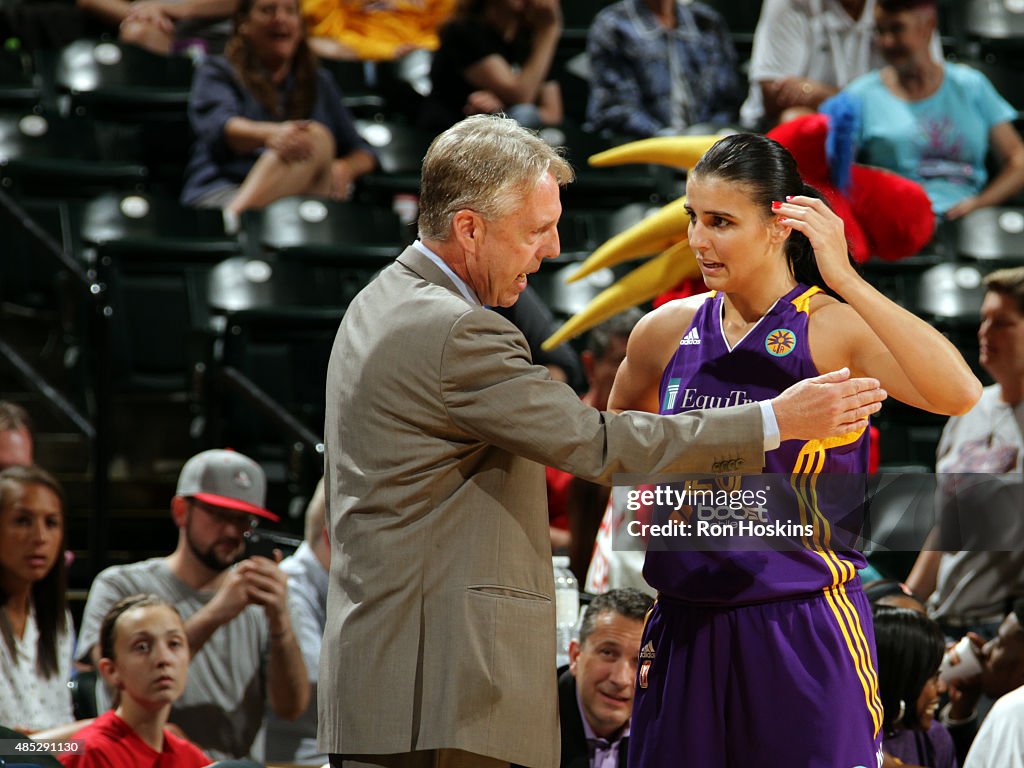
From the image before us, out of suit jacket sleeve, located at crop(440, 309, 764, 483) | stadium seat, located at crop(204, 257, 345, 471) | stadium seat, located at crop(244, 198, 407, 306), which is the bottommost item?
suit jacket sleeve, located at crop(440, 309, 764, 483)

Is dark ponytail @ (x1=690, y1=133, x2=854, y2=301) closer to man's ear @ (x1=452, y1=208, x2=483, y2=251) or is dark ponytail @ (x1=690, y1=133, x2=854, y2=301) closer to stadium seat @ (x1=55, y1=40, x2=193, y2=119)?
man's ear @ (x1=452, y1=208, x2=483, y2=251)

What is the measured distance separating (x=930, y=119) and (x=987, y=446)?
240cm

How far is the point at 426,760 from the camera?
2420mm

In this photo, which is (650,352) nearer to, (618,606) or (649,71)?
(618,606)

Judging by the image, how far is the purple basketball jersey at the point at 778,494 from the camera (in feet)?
8.49

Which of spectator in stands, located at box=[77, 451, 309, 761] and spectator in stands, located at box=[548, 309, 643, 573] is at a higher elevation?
spectator in stands, located at box=[548, 309, 643, 573]

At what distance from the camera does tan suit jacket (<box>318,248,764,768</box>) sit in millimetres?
2385

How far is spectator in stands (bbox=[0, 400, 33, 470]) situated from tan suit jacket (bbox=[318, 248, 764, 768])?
295cm

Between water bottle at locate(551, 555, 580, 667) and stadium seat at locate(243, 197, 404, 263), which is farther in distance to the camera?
stadium seat at locate(243, 197, 404, 263)

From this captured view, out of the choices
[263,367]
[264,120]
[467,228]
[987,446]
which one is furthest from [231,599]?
[264,120]

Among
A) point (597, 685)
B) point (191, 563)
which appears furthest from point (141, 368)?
Answer: point (597, 685)

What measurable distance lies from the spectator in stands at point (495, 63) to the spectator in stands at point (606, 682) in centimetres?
409

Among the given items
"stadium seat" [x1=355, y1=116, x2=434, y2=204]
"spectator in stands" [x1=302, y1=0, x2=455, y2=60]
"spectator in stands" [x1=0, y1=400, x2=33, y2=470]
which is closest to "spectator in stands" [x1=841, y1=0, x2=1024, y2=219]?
"stadium seat" [x1=355, y1=116, x2=434, y2=204]

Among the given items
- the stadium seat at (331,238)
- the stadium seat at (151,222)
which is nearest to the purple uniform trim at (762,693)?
the stadium seat at (331,238)
